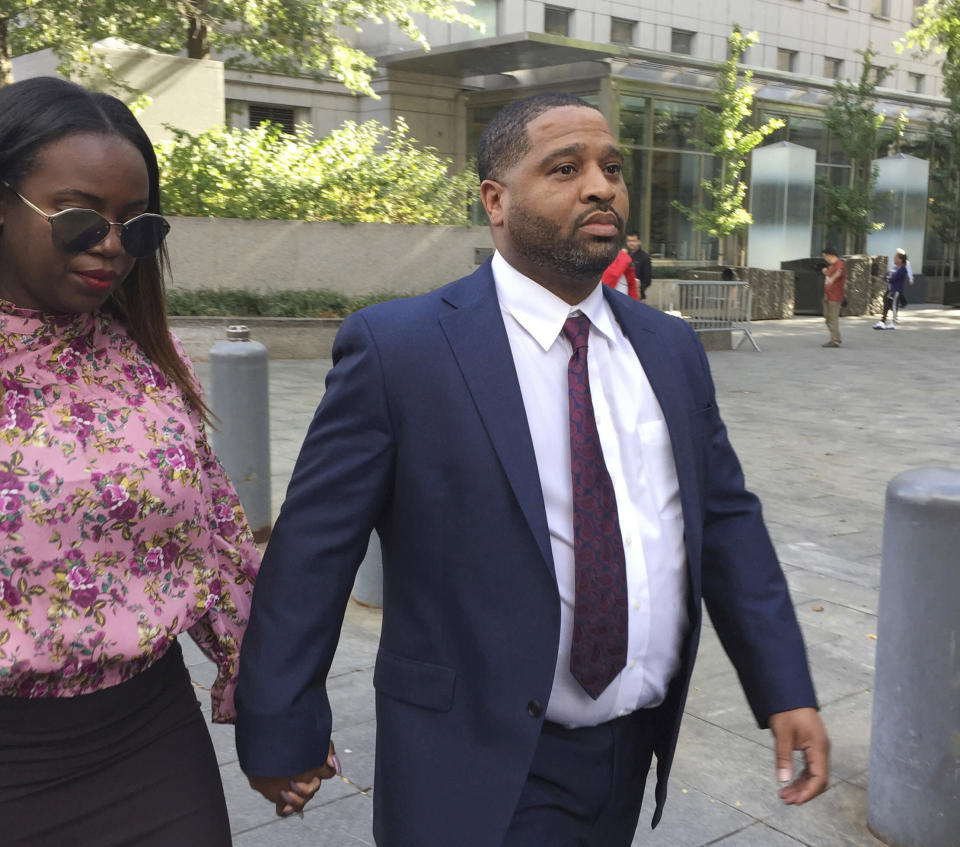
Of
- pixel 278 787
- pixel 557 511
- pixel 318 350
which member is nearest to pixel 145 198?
pixel 557 511

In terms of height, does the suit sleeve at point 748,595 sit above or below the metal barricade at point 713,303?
above

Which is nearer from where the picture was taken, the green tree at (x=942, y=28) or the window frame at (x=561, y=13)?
the green tree at (x=942, y=28)

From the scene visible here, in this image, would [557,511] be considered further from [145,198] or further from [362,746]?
[362,746]

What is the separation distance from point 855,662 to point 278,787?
367cm

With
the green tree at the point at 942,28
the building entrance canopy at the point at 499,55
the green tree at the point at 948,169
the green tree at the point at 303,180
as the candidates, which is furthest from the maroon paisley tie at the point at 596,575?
the green tree at the point at 948,169

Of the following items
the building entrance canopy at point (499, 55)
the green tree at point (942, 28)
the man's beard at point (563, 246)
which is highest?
the green tree at point (942, 28)

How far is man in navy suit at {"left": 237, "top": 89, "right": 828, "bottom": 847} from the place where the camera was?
2.04m

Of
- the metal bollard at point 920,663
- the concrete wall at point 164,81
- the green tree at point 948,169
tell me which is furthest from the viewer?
the green tree at point 948,169

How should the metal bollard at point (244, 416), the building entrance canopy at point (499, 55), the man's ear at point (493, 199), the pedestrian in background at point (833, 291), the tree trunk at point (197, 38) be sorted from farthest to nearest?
the building entrance canopy at point (499, 55) → the pedestrian in background at point (833, 291) → the tree trunk at point (197, 38) → the metal bollard at point (244, 416) → the man's ear at point (493, 199)

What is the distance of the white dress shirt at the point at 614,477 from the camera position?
212cm

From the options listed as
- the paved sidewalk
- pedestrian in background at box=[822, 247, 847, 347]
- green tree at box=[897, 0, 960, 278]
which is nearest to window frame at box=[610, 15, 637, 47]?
green tree at box=[897, 0, 960, 278]

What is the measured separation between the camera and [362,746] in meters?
4.17

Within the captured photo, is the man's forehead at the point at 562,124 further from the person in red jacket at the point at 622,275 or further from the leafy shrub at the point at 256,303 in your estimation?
the leafy shrub at the point at 256,303

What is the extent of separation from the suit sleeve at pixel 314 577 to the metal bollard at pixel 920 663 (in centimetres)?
187
